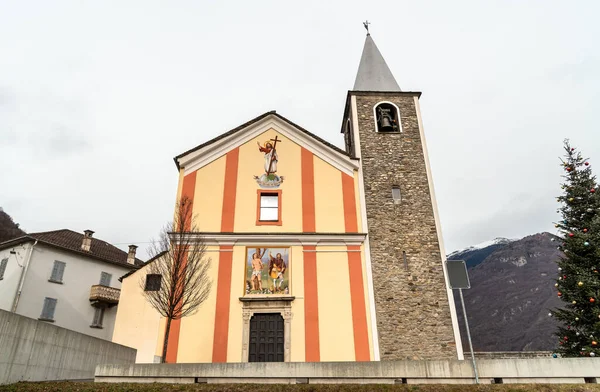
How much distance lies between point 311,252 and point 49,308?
2121 centimetres

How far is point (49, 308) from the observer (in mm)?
27266

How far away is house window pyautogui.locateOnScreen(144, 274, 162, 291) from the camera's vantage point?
15195 millimetres

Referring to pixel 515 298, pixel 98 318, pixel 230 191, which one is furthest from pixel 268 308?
pixel 515 298

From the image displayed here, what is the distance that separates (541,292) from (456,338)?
64.6m

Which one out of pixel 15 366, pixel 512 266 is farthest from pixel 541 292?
pixel 15 366

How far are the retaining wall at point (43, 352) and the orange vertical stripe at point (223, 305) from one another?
3697 millimetres

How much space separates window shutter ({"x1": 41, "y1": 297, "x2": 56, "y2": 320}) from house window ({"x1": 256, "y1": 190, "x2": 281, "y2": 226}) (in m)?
19.2

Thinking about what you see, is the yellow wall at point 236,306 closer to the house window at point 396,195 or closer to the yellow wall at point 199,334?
the yellow wall at point 199,334

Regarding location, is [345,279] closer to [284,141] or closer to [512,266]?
[284,141]

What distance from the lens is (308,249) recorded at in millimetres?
16719

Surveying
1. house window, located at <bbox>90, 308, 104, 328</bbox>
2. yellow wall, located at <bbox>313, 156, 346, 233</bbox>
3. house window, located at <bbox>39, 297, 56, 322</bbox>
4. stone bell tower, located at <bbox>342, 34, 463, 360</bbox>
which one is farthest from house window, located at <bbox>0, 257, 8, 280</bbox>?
stone bell tower, located at <bbox>342, 34, 463, 360</bbox>

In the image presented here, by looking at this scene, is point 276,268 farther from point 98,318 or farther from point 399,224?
point 98,318

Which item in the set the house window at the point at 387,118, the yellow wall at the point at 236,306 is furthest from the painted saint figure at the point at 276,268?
the house window at the point at 387,118

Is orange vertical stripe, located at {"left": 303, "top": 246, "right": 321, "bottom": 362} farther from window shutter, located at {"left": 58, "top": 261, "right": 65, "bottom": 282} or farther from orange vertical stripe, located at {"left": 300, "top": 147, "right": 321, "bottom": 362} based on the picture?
window shutter, located at {"left": 58, "top": 261, "right": 65, "bottom": 282}
